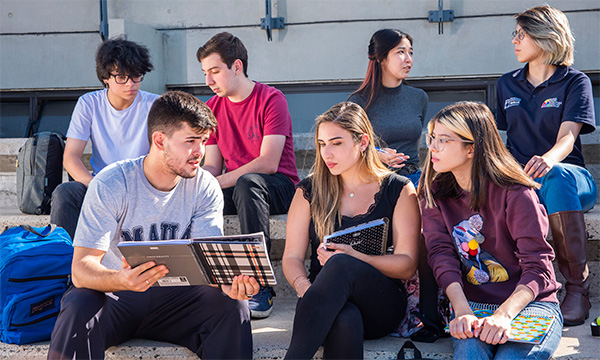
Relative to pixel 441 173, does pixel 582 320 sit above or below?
below

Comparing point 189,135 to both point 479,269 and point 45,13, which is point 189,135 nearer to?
point 479,269

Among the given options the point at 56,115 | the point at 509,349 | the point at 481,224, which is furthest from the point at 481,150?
the point at 56,115

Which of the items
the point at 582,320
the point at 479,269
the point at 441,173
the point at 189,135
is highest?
the point at 189,135

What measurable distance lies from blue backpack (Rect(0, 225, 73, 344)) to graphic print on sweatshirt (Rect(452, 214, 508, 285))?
157cm

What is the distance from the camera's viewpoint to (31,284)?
2365 mm

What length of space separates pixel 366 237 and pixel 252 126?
109 cm

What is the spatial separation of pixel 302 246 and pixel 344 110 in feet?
1.93

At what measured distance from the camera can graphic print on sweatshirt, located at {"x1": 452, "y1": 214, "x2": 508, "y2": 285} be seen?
221cm

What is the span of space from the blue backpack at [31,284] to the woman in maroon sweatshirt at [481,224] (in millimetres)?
1487

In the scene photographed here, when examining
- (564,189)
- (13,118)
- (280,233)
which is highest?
(13,118)

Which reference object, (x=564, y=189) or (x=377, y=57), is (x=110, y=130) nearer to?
(x=377, y=57)

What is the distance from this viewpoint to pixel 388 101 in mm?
3213

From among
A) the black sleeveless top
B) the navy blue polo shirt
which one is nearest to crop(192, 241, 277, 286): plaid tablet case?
the black sleeveless top

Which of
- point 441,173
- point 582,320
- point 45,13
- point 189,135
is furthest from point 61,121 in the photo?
point 582,320
